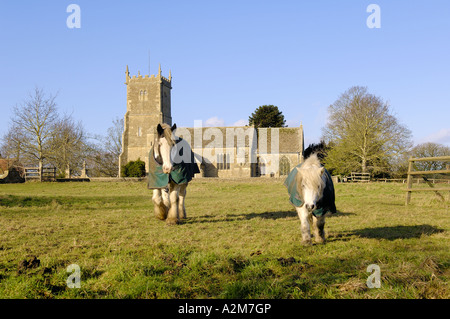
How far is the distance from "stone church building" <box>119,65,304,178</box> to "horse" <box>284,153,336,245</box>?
49.3 meters

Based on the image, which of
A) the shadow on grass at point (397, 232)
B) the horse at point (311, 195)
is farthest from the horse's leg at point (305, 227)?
the shadow on grass at point (397, 232)

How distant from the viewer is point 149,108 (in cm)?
6481

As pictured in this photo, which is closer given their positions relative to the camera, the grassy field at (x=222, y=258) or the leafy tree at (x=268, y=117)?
the grassy field at (x=222, y=258)

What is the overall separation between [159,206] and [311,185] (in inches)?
192

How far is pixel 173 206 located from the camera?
383 inches

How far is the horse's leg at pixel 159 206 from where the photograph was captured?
393 inches

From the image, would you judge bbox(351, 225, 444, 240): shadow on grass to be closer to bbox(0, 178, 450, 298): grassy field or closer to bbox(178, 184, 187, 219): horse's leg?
bbox(0, 178, 450, 298): grassy field

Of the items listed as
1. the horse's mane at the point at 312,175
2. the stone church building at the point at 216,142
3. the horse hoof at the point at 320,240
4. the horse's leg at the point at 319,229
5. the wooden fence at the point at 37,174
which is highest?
the stone church building at the point at 216,142

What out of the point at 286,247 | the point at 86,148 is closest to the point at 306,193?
the point at 286,247

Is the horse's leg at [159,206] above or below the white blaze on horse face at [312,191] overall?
below

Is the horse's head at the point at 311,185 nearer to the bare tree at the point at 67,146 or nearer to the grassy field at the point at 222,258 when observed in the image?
the grassy field at the point at 222,258

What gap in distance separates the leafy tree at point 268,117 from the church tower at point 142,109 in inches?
742
